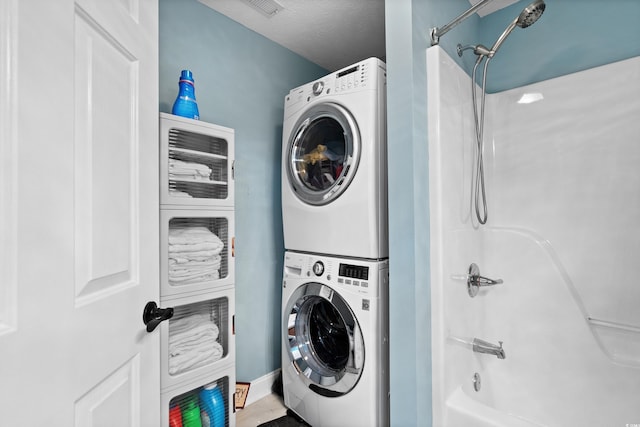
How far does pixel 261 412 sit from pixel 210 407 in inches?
17.9

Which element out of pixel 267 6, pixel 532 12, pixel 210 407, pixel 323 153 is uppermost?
pixel 267 6

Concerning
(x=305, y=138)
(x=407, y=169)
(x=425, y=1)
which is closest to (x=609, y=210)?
(x=407, y=169)

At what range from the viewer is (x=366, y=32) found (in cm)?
207

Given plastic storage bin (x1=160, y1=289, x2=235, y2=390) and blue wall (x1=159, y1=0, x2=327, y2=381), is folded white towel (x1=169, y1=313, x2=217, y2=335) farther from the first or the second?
blue wall (x1=159, y1=0, x2=327, y2=381)

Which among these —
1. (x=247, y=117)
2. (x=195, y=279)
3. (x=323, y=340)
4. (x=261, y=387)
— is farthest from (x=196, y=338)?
(x=247, y=117)

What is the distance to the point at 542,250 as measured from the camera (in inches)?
63.7

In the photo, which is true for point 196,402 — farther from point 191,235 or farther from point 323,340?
point 191,235

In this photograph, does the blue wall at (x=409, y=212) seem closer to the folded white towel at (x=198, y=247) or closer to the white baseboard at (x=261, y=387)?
the folded white towel at (x=198, y=247)
